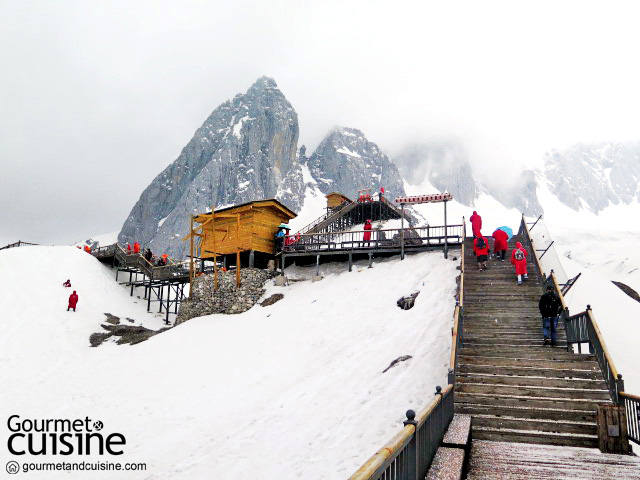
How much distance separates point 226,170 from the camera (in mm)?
154125

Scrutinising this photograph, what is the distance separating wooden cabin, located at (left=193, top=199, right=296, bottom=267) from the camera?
A: 26.8 m

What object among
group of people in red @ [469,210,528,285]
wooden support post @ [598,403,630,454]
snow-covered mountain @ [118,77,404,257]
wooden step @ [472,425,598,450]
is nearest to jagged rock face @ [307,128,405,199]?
snow-covered mountain @ [118,77,404,257]

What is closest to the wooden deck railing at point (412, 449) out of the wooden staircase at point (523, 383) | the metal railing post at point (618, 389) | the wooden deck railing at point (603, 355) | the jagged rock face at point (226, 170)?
the wooden staircase at point (523, 383)

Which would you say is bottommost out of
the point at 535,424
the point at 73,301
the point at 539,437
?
the point at 539,437

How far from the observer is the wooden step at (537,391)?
8414 millimetres

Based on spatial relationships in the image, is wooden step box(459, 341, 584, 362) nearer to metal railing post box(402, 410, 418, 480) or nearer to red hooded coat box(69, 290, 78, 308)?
metal railing post box(402, 410, 418, 480)

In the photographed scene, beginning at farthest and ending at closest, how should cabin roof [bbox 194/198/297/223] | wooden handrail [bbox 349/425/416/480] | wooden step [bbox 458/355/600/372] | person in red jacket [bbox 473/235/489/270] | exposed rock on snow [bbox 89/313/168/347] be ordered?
cabin roof [bbox 194/198/297/223] → exposed rock on snow [bbox 89/313/168/347] → person in red jacket [bbox 473/235/489/270] → wooden step [bbox 458/355/600/372] → wooden handrail [bbox 349/425/416/480]

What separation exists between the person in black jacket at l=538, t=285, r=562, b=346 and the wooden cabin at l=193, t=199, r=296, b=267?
18.7m

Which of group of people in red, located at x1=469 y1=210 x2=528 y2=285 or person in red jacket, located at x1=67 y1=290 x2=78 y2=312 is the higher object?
group of people in red, located at x1=469 y1=210 x2=528 y2=285

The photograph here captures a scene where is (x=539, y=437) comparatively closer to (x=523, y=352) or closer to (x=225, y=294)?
(x=523, y=352)

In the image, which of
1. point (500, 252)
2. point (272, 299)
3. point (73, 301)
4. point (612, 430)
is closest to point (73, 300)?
point (73, 301)

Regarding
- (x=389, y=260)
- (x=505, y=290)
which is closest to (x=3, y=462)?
(x=505, y=290)

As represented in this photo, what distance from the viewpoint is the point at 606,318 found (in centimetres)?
2184

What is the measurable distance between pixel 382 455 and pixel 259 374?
11.4 meters
